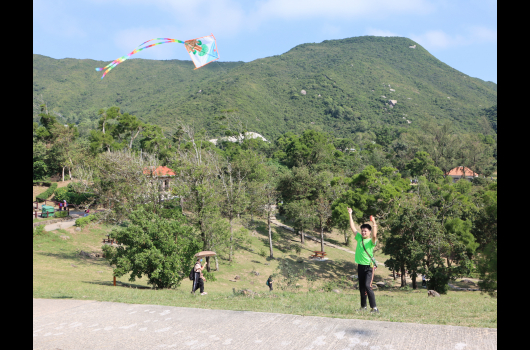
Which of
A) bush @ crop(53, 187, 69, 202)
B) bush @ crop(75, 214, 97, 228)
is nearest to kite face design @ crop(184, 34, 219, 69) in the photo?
bush @ crop(75, 214, 97, 228)

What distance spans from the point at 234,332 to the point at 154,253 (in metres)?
7.89

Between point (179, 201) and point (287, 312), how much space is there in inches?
697

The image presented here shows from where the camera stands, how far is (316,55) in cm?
18750

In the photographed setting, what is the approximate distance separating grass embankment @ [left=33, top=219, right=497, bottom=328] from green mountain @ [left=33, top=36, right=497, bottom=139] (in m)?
69.4

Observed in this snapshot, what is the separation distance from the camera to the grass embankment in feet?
23.3

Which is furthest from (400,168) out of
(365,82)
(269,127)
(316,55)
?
(316,55)

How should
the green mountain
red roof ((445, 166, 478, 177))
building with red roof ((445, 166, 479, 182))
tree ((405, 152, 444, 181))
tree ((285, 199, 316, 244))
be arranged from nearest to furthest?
tree ((285, 199, 316, 244)) → tree ((405, 152, 444, 181)) → building with red roof ((445, 166, 479, 182)) → red roof ((445, 166, 478, 177)) → the green mountain

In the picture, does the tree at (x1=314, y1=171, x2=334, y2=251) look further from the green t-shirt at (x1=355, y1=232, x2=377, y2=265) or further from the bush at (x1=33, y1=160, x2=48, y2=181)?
the bush at (x1=33, y1=160, x2=48, y2=181)

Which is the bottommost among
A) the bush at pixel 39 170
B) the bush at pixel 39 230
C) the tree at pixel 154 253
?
the bush at pixel 39 230

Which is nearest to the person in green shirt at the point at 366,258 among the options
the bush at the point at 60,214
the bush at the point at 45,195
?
the bush at the point at 60,214

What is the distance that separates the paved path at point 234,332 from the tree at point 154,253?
5888 mm

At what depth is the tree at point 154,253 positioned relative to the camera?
13.0 meters

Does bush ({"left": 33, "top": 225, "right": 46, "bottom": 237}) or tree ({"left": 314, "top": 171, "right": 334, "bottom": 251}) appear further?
tree ({"left": 314, "top": 171, "right": 334, "bottom": 251})

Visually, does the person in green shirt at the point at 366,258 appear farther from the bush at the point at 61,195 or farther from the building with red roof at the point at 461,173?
the building with red roof at the point at 461,173
